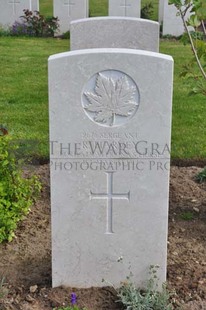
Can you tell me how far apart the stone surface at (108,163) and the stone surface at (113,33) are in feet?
5.80

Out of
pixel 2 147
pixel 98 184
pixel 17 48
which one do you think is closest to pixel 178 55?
pixel 17 48

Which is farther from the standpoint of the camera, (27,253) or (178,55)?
(178,55)

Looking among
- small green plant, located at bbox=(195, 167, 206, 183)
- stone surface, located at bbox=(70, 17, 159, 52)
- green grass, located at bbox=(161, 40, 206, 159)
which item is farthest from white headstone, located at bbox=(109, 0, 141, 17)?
small green plant, located at bbox=(195, 167, 206, 183)

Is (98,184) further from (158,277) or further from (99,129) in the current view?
(158,277)

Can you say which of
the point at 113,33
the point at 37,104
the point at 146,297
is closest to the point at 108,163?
the point at 146,297

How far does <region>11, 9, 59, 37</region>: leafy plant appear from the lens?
12547 mm

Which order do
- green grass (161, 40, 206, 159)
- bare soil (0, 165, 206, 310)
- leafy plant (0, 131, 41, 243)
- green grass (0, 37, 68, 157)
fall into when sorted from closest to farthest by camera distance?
bare soil (0, 165, 206, 310) → leafy plant (0, 131, 41, 243) → green grass (161, 40, 206, 159) → green grass (0, 37, 68, 157)

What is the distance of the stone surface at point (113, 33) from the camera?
16.3 ft

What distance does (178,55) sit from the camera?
10555 mm

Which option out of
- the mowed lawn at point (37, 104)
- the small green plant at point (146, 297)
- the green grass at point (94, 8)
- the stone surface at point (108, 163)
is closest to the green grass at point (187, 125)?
the mowed lawn at point (37, 104)

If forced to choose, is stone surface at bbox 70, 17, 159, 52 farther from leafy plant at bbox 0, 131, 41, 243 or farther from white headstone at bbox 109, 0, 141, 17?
white headstone at bbox 109, 0, 141, 17

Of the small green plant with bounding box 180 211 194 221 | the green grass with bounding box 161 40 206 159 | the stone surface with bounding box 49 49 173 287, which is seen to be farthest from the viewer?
the green grass with bounding box 161 40 206 159

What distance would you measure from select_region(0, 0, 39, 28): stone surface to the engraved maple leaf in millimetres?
9868

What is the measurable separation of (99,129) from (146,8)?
11.4 metres
